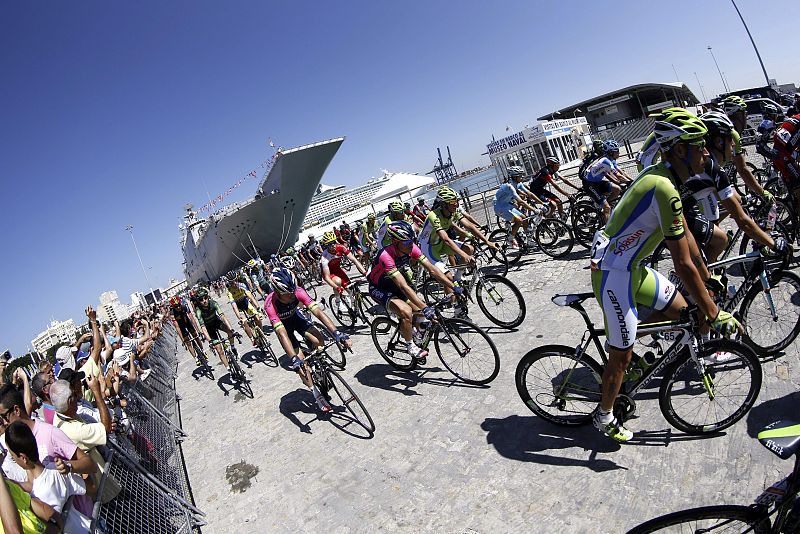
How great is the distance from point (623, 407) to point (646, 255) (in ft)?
4.09

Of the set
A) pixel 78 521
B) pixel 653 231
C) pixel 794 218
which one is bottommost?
pixel 794 218

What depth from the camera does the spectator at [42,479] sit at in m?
2.70

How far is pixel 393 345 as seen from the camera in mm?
6453

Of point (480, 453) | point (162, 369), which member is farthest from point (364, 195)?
point (480, 453)

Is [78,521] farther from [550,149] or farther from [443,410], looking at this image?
[550,149]

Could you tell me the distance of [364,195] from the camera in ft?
347

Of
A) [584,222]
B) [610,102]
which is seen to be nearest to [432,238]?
[584,222]

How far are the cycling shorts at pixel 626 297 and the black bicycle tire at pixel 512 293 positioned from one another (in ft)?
10.4

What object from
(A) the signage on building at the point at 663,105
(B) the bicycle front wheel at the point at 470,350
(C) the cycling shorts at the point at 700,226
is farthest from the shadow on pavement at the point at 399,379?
(A) the signage on building at the point at 663,105

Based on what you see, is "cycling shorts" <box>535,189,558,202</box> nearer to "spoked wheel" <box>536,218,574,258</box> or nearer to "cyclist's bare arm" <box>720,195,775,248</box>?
"spoked wheel" <box>536,218,574,258</box>

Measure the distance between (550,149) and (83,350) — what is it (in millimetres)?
29625

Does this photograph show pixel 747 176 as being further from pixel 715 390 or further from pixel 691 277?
pixel 691 277

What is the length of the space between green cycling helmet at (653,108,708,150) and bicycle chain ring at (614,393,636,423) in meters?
1.95

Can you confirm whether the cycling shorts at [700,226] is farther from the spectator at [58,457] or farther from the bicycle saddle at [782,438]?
the spectator at [58,457]
